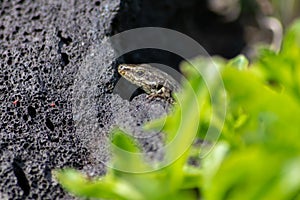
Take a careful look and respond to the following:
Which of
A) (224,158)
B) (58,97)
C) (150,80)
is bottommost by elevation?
(224,158)

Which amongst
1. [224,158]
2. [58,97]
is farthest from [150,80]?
[224,158]

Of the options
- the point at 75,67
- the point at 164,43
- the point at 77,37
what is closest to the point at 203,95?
the point at 75,67

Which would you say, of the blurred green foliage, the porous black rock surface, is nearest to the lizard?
the porous black rock surface

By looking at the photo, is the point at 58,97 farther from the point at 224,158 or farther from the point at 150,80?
the point at 224,158

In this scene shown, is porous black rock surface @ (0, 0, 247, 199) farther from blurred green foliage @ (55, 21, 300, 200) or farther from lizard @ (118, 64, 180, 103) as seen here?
blurred green foliage @ (55, 21, 300, 200)

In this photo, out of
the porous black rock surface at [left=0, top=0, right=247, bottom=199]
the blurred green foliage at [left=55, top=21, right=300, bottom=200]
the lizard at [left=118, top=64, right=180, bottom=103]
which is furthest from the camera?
the lizard at [left=118, top=64, right=180, bottom=103]

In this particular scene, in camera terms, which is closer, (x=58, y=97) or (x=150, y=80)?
(x=58, y=97)
